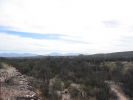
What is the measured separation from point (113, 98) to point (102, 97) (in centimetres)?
338

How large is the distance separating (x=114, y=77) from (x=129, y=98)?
313 inches

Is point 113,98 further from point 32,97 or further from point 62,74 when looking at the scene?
point 32,97

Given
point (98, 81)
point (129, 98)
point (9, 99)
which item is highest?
point (9, 99)

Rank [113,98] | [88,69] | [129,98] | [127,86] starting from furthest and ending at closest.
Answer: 1. [88,69]
2. [127,86]
3. [129,98]
4. [113,98]

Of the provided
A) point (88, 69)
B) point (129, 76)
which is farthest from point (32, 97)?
point (88, 69)

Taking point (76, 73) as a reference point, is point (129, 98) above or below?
below

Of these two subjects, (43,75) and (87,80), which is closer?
(87,80)

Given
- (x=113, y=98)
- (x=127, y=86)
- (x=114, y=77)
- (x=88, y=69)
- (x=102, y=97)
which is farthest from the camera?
(x=88, y=69)

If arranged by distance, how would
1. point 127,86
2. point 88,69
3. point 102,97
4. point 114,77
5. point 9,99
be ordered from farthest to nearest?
point 88,69 → point 114,77 → point 127,86 → point 102,97 → point 9,99

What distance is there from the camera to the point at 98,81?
33.7m

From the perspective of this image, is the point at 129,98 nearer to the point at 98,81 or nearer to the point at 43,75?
the point at 98,81

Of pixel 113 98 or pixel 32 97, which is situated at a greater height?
pixel 32 97

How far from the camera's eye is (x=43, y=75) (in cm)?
3784

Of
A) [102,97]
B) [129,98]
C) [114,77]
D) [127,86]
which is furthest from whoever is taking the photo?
[114,77]
